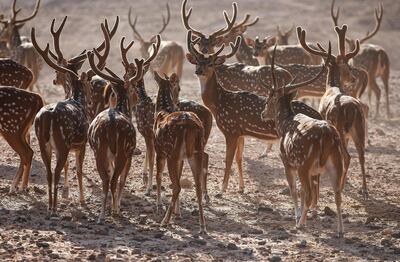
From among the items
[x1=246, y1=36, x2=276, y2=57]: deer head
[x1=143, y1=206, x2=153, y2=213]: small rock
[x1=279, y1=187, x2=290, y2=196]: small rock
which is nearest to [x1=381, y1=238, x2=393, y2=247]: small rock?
[x1=279, y1=187, x2=290, y2=196]: small rock

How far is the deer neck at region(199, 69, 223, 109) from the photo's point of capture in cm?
1133

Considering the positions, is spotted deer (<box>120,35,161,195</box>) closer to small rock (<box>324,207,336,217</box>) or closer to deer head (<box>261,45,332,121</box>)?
deer head (<box>261,45,332,121</box>)

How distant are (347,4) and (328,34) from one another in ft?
17.1

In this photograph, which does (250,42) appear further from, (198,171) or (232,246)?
(232,246)

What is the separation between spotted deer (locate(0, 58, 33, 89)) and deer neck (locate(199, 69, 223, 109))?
261 cm

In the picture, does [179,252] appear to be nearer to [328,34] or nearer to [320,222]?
[320,222]

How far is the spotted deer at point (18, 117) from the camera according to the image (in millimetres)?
10047

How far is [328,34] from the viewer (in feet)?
90.9

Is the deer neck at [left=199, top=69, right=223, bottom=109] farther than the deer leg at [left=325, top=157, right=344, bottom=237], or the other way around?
the deer neck at [left=199, top=69, right=223, bottom=109]

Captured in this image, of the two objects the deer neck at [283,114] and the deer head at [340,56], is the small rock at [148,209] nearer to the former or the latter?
the deer neck at [283,114]

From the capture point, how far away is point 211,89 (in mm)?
11359

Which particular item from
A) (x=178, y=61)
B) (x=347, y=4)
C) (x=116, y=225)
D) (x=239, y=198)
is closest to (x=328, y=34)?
(x=347, y=4)

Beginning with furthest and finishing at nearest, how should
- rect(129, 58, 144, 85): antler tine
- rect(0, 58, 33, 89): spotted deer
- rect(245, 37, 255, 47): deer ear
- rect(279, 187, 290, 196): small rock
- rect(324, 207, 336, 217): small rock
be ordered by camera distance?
rect(245, 37, 255, 47): deer ear
rect(0, 58, 33, 89): spotted deer
rect(279, 187, 290, 196): small rock
rect(129, 58, 144, 85): antler tine
rect(324, 207, 336, 217): small rock

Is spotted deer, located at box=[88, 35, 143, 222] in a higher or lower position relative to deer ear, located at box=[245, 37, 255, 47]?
lower
